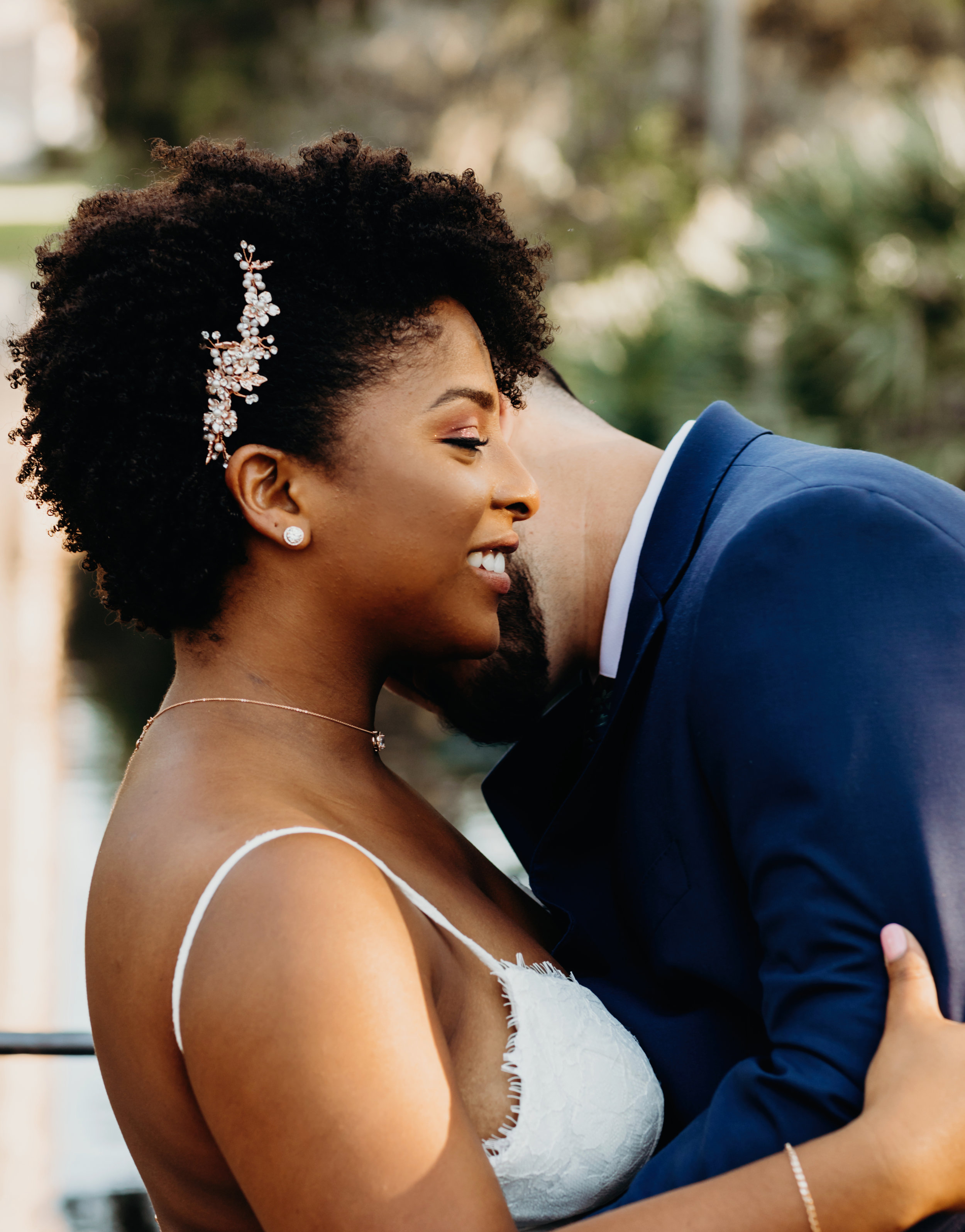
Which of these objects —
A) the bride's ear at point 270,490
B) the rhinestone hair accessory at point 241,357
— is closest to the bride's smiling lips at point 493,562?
the bride's ear at point 270,490

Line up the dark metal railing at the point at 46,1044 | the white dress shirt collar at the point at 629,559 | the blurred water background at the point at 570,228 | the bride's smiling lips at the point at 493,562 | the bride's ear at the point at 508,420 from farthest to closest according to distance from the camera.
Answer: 1. the blurred water background at the point at 570,228
2. the dark metal railing at the point at 46,1044
3. the bride's ear at the point at 508,420
4. the white dress shirt collar at the point at 629,559
5. the bride's smiling lips at the point at 493,562

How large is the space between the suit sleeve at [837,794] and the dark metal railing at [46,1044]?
134cm

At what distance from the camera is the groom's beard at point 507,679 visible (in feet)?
7.76

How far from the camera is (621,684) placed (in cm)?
193

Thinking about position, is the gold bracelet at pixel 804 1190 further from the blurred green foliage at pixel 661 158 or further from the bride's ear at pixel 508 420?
the blurred green foliage at pixel 661 158

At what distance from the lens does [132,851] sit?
1608mm

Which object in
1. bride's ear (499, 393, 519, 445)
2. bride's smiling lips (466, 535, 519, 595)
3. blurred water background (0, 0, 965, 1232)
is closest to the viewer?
bride's smiling lips (466, 535, 519, 595)

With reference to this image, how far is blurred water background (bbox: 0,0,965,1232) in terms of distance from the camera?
18.8ft

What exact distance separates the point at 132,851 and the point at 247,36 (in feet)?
68.4

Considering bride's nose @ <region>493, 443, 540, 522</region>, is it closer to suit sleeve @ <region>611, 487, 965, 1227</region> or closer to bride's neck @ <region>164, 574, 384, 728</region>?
bride's neck @ <region>164, 574, 384, 728</region>

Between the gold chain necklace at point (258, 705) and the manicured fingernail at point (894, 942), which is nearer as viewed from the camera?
the manicured fingernail at point (894, 942)

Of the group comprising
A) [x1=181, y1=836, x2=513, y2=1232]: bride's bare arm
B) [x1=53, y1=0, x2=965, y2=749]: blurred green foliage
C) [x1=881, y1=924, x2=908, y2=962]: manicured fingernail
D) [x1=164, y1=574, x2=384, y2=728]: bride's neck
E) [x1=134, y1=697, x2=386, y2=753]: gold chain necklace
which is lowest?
[x1=181, y1=836, x2=513, y2=1232]: bride's bare arm

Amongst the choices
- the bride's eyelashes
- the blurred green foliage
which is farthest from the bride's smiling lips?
the blurred green foliage

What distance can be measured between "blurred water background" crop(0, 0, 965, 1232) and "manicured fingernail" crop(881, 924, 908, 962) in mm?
1505
